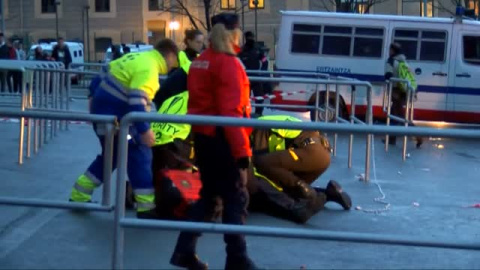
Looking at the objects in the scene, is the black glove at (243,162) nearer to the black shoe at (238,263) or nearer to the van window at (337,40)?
the black shoe at (238,263)

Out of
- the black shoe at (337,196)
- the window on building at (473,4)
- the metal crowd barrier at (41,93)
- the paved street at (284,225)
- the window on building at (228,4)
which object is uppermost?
the window on building at (473,4)

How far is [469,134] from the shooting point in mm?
5812

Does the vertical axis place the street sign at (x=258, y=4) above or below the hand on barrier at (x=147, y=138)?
above

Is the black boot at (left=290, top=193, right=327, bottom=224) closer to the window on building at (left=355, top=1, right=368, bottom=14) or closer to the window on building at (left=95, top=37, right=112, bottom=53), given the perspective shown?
the window on building at (left=355, top=1, right=368, bottom=14)

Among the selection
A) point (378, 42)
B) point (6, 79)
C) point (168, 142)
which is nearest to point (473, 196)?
point (168, 142)

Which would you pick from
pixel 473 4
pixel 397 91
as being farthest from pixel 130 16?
pixel 397 91

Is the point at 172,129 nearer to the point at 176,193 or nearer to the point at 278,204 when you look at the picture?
the point at 176,193

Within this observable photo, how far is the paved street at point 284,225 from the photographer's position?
7.44m

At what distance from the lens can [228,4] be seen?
51.1 meters

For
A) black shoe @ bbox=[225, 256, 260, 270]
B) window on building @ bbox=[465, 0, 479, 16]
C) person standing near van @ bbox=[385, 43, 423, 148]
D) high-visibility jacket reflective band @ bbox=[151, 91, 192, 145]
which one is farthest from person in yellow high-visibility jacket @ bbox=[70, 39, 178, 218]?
window on building @ bbox=[465, 0, 479, 16]

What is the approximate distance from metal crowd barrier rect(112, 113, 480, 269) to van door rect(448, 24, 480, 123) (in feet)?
49.1

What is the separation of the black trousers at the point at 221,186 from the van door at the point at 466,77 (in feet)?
47.8

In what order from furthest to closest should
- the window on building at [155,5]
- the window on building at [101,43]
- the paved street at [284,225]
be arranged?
the window on building at [101,43] < the window on building at [155,5] < the paved street at [284,225]

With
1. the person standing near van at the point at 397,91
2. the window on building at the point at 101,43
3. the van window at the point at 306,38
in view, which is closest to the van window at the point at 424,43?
the van window at the point at 306,38
